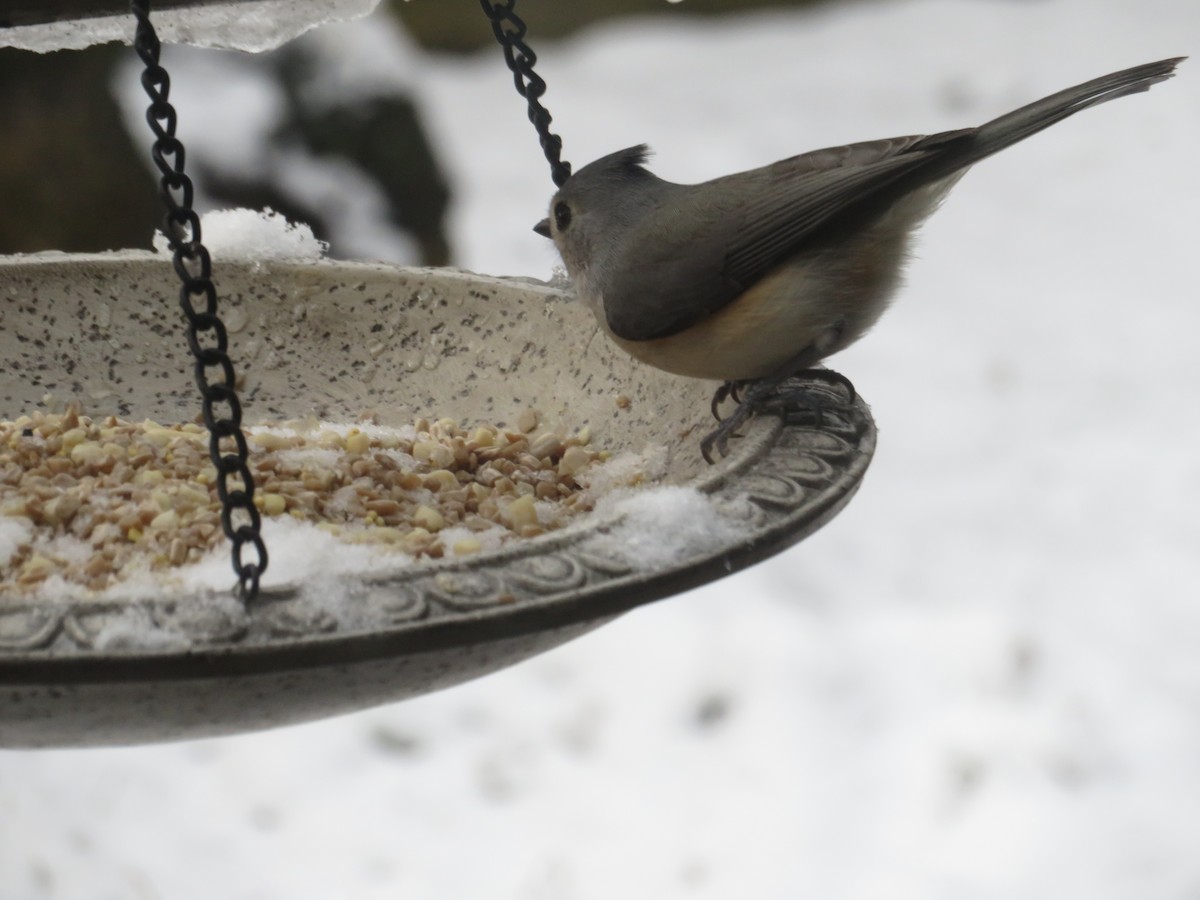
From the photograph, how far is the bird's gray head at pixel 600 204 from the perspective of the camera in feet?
6.68

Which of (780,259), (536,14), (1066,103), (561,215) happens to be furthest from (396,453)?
(536,14)

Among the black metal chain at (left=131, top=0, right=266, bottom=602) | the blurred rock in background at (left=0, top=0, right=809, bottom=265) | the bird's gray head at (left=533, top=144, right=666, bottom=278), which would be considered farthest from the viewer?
the blurred rock in background at (left=0, top=0, right=809, bottom=265)

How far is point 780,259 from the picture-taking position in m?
1.83

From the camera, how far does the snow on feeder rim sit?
3.80 feet

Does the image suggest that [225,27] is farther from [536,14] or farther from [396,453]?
[536,14]

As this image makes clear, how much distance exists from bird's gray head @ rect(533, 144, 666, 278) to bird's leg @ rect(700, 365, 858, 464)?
295 millimetres

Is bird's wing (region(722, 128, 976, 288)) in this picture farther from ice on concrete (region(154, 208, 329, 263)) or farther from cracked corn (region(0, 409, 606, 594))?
ice on concrete (region(154, 208, 329, 263))

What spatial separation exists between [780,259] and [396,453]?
574 mm

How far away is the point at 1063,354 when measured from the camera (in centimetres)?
510

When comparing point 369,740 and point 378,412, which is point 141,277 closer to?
point 378,412

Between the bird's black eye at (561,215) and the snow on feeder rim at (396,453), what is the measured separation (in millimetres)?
100

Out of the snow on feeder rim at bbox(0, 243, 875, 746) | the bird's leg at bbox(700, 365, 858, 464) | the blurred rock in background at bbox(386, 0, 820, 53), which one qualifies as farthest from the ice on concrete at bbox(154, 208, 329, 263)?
the blurred rock in background at bbox(386, 0, 820, 53)

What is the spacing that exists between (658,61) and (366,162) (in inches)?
135

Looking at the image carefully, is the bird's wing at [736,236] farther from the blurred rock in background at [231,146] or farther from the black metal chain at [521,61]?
the blurred rock in background at [231,146]
